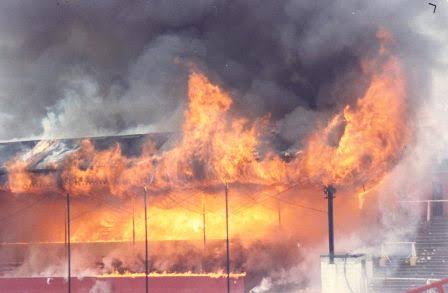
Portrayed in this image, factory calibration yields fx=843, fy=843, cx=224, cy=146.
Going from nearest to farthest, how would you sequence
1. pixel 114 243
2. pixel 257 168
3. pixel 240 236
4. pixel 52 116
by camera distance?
pixel 257 168, pixel 240 236, pixel 114 243, pixel 52 116

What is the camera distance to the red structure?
79.3 ft

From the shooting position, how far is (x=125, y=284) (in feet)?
84.4

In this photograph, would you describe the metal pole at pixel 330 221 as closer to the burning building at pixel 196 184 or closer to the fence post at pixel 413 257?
the burning building at pixel 196 184

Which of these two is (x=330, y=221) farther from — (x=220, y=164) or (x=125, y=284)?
(x=125, y=284)

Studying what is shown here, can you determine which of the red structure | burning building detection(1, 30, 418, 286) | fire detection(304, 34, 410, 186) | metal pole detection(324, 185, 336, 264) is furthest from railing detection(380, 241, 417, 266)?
the red structure

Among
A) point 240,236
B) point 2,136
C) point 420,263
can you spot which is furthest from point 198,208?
point 2,136

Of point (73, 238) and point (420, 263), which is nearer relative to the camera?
point (420, 263)

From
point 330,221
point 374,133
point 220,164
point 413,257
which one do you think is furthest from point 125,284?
point 374,133

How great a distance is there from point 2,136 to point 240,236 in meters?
12.9

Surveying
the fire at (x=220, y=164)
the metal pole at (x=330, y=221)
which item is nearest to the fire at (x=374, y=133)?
the fire at (x=220, y=164)

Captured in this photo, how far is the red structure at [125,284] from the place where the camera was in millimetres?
24156

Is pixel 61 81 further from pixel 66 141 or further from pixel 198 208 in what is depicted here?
pixel 198 208

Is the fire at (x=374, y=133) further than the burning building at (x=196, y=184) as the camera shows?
No

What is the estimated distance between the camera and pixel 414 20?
23812mm
